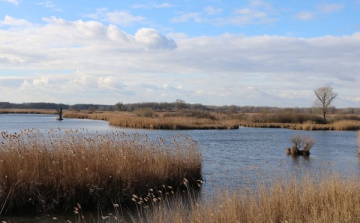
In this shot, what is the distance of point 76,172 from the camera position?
31.1 ft

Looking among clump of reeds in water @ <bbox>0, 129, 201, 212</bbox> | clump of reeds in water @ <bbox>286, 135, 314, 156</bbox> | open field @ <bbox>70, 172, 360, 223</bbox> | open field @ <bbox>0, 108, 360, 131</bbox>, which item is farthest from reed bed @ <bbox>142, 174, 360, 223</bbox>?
open field @ <bbox>0, 108, 360, 131</bbox>

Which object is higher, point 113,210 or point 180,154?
point 180,154

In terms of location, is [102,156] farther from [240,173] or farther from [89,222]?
[240,173]

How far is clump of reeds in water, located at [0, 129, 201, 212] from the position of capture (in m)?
8.90

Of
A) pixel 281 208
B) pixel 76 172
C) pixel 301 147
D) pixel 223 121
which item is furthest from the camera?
pixel 223 121

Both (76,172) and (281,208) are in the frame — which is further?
(76,172)

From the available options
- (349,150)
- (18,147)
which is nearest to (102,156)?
(18,147)

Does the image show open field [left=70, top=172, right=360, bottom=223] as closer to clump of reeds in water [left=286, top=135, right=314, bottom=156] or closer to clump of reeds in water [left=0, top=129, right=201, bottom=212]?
clump of reeds in water [left=0, top=129, right=201, bottom=212]

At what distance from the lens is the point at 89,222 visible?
8305mm

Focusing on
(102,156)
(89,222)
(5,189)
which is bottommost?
(89,222)

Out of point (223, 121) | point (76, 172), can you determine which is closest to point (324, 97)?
point (223, 121)

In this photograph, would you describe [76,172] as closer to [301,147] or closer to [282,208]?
→ [282,208]

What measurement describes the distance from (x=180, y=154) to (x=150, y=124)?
26.9 meters

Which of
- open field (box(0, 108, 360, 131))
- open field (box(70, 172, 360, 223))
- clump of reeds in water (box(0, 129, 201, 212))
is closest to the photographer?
open field (box(70, 172, 360, 223))
